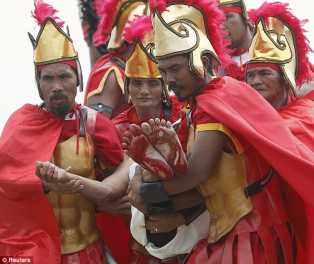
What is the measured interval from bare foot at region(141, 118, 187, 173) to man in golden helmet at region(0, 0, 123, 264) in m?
0.85

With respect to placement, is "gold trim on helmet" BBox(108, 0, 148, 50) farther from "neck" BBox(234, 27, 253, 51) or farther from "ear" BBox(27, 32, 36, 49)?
"ear" BBox(27, 32, 36, 49)

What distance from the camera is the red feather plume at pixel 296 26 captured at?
204 inches

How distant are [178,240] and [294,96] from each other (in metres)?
1.09

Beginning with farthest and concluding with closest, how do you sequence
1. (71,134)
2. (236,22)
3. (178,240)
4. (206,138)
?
(236,22) → (71,134) → (178,240) → (206,138)

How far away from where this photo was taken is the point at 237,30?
662 cm

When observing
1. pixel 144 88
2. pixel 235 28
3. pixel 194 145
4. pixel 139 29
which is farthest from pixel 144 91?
pixel 235 28

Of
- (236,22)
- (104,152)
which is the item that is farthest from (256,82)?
(236,22)

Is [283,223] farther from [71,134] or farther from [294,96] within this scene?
[71,134]

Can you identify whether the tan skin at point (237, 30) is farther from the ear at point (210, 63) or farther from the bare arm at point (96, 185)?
the ear at point (210, 63)

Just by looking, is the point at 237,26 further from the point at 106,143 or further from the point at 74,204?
the point at 74,204

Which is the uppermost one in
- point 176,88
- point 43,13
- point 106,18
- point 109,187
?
point 43,13

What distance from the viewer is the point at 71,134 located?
5.11 metres

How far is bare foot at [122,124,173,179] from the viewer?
4254 millimetres

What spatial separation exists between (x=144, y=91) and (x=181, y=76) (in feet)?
3.49
